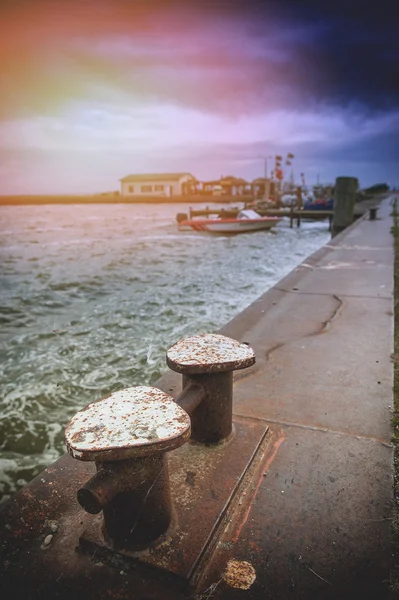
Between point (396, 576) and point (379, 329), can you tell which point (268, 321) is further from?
point (396, 576)

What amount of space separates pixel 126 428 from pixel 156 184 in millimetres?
111058

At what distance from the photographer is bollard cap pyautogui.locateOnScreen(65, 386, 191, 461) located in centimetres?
110

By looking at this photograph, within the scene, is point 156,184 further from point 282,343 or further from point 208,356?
point 208,356

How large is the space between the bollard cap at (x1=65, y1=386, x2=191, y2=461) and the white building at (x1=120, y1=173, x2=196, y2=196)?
107 m

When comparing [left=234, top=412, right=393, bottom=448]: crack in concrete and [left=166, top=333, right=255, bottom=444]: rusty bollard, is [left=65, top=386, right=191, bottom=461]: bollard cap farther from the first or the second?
[left=234, top=412, right=393, bottom=448]: crack in concrete

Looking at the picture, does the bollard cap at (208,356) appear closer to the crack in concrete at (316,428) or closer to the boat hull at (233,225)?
the crack in concrete at (316,428)

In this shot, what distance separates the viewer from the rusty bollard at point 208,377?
161cm

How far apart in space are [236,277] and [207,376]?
28.3 feet

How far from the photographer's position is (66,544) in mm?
1362

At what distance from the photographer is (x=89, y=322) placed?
6.70 meters

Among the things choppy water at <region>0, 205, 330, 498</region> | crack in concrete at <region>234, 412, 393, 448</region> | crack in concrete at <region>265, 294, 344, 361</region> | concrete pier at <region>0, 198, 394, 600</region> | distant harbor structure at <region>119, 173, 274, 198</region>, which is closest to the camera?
concrete pier at <region>0, 198, 394, 600</region>

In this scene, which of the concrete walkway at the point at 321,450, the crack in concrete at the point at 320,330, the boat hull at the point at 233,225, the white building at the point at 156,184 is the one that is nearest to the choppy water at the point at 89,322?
the crack in concrete at the point at 320,330

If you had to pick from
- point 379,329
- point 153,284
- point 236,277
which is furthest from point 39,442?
point 236,277

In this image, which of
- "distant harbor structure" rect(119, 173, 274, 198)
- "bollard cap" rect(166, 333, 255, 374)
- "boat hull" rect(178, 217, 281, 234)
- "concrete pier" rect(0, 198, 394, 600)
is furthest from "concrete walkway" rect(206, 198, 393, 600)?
"distant harbor structure" rect(119, 173, 274, 198)
